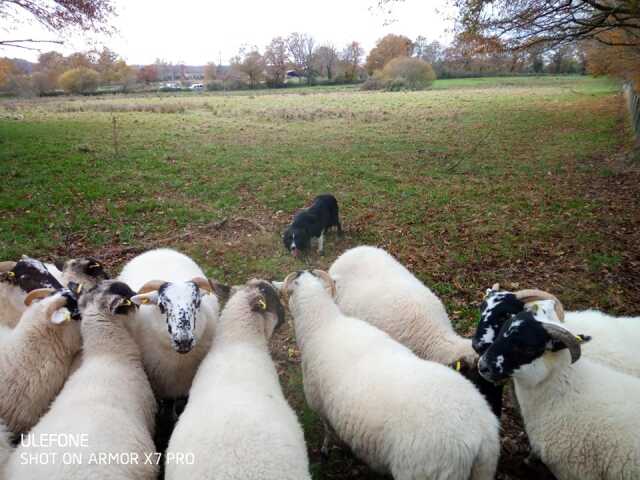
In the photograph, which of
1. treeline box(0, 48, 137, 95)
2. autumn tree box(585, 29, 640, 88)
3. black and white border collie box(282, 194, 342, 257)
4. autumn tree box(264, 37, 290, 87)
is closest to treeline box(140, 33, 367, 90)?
autumn tree box(264, 37, 290, 87)

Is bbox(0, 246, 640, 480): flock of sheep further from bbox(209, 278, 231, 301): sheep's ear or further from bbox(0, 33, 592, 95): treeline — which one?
bbox(0, 33, 592, 95): treeline

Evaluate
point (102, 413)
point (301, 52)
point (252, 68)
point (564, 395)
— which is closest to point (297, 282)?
point (102, 413)

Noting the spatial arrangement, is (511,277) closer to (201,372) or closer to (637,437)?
(637,437)

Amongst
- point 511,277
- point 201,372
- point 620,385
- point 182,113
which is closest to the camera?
point 620,385

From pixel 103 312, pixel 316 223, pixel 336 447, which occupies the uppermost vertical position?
pixel 103 312

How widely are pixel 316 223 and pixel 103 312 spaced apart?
477 cm

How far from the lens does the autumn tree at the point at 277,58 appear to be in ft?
275

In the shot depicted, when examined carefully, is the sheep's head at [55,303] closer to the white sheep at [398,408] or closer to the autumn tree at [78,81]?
the white sheep at [398,408]

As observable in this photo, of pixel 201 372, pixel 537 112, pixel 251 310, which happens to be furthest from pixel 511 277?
pixel 537 112

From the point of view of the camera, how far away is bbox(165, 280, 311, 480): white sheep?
236 centimetres

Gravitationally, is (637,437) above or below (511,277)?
above

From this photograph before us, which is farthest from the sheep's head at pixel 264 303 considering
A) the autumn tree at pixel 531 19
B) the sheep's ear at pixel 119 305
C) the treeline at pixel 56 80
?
the treeline at pixel 56 80

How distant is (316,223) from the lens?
26.2 feet

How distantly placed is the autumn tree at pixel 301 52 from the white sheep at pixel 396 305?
9328 cm
